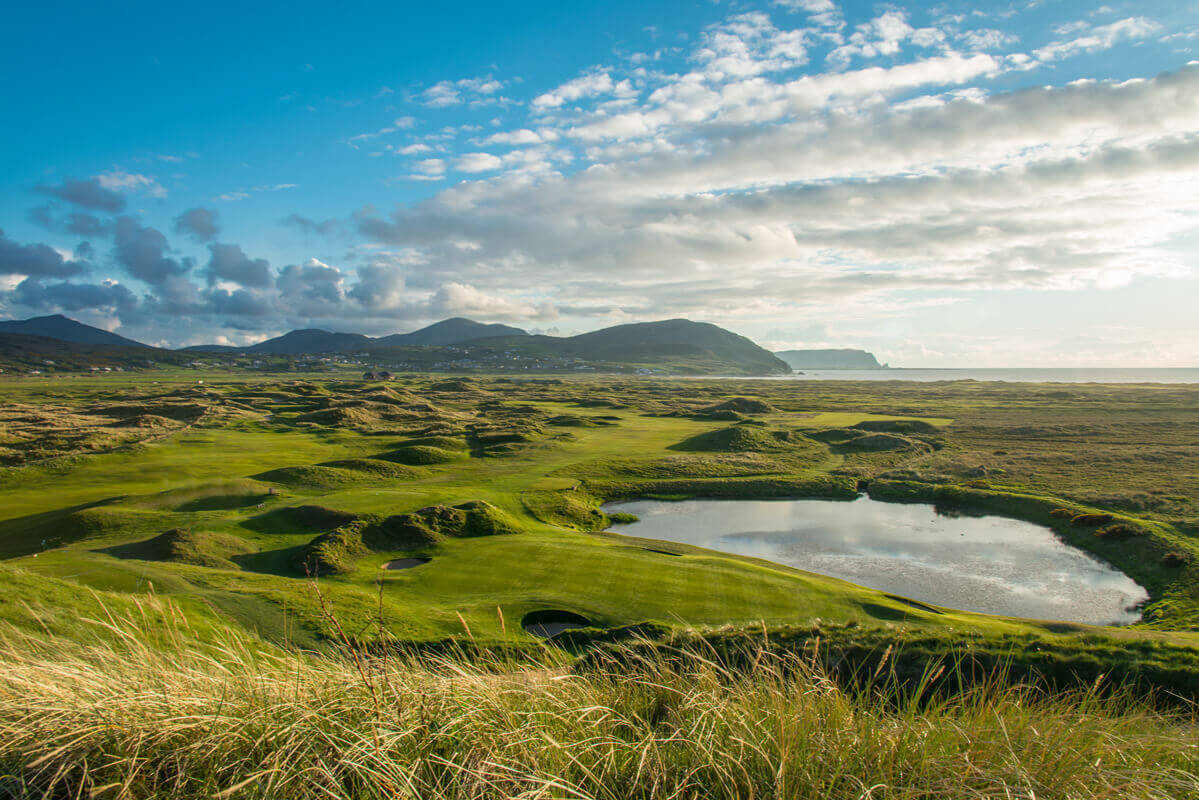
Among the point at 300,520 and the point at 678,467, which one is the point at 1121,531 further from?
the point at 300,520

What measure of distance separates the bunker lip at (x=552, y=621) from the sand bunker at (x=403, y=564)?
8391 mm

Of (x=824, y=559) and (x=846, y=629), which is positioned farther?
(x=824, y=559)

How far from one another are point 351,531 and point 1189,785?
101ft

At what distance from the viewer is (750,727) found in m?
4.98

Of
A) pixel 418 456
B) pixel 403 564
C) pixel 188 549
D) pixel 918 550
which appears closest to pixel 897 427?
pixel 918 550

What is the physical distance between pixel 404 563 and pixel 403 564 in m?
0.13

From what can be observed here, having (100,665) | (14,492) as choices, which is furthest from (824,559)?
(14,492)

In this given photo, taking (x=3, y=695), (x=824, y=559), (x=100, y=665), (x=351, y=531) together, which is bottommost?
(x=824, y=559)

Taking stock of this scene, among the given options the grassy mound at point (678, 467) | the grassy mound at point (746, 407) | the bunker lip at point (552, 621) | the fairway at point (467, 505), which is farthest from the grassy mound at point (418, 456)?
the grassy mound at point (746, 407)

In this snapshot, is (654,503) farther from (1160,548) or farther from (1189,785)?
(1189,785)

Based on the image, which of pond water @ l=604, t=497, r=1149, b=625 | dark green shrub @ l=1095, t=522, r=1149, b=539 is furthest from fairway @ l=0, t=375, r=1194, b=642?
pond water @ l=604, t=497, r=1149, b=625

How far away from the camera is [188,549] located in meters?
25.8

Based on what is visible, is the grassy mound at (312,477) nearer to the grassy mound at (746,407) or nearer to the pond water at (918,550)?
the pond water at (918,550)

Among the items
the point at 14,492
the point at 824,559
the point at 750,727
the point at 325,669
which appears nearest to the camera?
the point at 750,727
